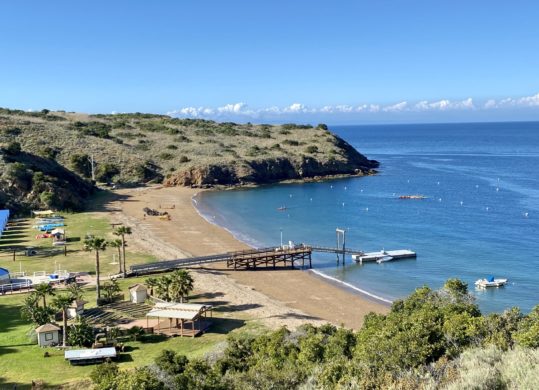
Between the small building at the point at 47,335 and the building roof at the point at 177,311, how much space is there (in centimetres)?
460

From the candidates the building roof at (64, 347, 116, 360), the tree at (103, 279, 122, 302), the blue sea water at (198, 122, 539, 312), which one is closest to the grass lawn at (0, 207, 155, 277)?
the tree at (103, 279, 122, 302)

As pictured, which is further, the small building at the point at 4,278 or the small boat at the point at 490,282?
the small boat at the point at 490,282

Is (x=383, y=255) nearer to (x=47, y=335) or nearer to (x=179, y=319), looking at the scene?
(x=179, y=319)

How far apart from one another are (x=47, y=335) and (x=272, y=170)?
3208 inches

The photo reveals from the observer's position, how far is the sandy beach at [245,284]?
105 feet

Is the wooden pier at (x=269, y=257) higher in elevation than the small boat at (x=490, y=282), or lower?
higher

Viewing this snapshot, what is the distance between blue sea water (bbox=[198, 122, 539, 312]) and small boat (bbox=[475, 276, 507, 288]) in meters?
0.60

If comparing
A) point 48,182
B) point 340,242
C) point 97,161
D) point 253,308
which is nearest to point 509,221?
point 340,242

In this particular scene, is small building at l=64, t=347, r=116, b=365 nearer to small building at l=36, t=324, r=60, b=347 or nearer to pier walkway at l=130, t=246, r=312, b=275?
small building at l=36, t=324, r=60, b=347

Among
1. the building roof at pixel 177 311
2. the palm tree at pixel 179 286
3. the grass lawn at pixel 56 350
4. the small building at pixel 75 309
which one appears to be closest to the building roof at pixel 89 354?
A: the grass lawn at pixel 56 350

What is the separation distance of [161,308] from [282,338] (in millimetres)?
10899

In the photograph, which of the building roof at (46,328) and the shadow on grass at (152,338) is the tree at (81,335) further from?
the shadow on grass at (152,338)

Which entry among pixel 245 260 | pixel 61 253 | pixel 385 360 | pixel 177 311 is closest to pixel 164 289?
pixel 177 311

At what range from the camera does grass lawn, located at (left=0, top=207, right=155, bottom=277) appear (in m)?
40.3
